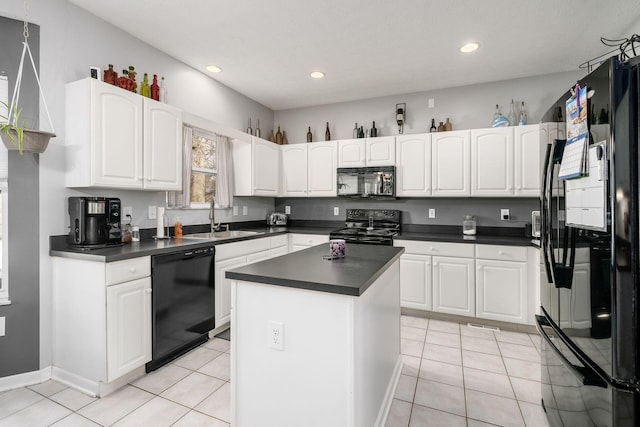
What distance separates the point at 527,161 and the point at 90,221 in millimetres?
4148

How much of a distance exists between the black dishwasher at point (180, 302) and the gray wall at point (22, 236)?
31.6 inches

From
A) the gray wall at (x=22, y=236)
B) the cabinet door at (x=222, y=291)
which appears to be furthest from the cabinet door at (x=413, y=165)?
the gray wall at (x=22, y=236)

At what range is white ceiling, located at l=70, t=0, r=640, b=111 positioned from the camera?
243 cm

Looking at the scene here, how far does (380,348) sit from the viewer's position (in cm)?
182

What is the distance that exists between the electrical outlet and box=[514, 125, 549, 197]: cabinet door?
3.20 m

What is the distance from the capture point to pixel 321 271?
160cm

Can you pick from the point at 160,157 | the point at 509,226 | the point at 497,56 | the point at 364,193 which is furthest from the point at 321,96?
the point at 509,226

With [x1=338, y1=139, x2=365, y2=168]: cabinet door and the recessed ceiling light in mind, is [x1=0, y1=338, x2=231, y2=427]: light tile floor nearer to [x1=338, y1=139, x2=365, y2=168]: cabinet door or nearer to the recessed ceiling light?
[x1=338, y1=139, x2=365, y2=168]: cabinet door

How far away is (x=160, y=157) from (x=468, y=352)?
128 inches

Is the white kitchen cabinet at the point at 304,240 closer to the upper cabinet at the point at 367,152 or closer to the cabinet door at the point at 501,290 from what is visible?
the upper cabinet at the point at 367,152

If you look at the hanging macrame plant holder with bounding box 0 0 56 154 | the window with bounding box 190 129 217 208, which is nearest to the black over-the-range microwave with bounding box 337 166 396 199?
the window with bounding box 190 129 217 208

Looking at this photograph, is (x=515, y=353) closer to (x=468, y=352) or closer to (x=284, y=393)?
(x=468, y=352)

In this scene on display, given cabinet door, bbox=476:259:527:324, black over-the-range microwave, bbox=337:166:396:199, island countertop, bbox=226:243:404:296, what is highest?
black over-the-range microwave, bbox=337:166:396:199

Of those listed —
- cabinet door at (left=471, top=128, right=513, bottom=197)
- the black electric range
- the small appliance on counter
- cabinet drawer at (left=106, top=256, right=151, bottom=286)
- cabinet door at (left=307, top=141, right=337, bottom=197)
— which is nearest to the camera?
cabinet drawer at (left=106, top=256, right=151, bottom=286)
